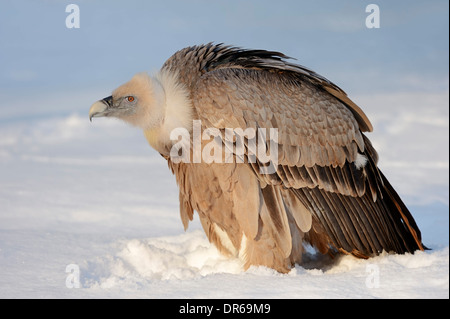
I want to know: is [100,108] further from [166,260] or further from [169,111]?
[166,260]

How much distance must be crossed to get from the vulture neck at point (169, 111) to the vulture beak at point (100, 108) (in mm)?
453

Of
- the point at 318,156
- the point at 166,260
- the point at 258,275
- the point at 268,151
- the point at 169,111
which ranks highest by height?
the point at 169,111

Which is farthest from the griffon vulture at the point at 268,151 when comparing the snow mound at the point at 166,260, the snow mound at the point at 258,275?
the snow mound at the point at 166,260

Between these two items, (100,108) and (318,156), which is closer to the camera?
(318,156)

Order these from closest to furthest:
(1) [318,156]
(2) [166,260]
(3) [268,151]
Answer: (3) [268,151], (1) [318,156], (2) [166,260]

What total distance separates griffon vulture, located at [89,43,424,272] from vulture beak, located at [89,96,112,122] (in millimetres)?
10

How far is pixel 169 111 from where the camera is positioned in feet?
20.0

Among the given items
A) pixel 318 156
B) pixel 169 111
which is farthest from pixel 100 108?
pixel 318 156

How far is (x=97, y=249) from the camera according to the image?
732cm

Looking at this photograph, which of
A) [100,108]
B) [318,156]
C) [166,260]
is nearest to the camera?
[318,156]

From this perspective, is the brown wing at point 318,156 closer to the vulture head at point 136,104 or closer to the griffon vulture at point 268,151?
the griffon vulture at point 268,151

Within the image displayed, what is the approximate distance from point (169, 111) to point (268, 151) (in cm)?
109

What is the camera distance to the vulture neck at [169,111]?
598cm

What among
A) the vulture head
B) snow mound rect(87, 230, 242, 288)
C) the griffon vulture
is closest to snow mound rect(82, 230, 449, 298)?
snow mound rect(87, 230, 242, 288)
